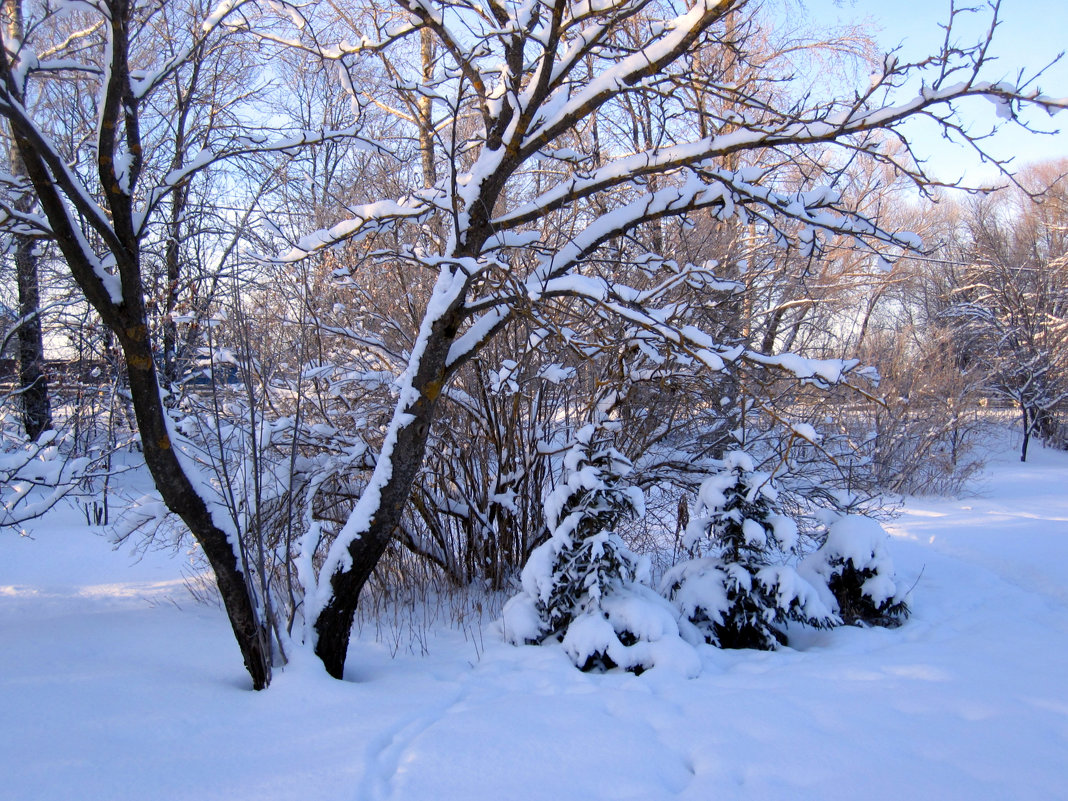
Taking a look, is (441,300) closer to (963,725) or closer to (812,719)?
(812,719)

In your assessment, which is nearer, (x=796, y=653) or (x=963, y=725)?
(x=963, y=725)

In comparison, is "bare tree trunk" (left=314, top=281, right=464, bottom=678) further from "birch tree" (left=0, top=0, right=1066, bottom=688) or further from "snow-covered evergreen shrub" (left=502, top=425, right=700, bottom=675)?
"snow-covered evergreen shrub" (left=502, top=425, right=700, bottom=675)

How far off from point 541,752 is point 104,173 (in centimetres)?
330

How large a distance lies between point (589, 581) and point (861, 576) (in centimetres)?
210

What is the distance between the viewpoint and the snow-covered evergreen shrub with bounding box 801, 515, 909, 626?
15.6 feet

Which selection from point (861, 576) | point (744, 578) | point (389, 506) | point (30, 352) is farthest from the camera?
point (30, 352)

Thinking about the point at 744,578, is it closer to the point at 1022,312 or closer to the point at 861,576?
the point at 861,576

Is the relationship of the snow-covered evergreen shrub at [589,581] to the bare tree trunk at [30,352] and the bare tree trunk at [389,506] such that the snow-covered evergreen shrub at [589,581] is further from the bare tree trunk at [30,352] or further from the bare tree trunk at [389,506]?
the bare tree trunk at [30,352]

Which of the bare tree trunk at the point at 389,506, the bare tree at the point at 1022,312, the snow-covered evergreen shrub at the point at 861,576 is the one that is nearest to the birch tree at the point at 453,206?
the bare tree trunk at the point at 389,506

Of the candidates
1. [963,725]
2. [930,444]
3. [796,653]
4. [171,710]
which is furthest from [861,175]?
[171,710]

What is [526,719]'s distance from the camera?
3072 millimetres

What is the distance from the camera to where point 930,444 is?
12.1 meters

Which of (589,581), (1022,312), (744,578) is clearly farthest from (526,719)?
(1022,312)

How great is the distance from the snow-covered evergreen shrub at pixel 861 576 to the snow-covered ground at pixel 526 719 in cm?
19
